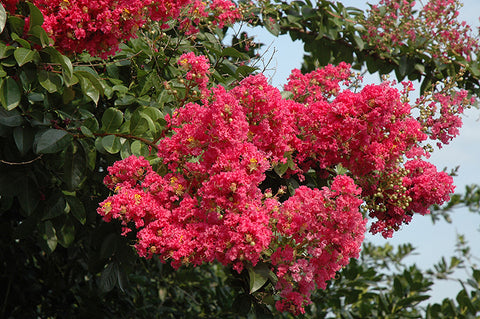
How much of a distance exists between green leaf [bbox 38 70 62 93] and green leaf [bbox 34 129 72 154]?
16cm

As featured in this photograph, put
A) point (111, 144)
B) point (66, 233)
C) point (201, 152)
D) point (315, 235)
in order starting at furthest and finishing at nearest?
point (66, 233)
point (111, 144)
point (201, 152)
point (315, 235)

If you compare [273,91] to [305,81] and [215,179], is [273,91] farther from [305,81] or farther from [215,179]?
[305,81]

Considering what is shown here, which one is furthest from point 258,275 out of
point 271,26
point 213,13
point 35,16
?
point 271,26

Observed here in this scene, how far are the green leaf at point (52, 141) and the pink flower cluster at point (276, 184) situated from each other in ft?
0.79

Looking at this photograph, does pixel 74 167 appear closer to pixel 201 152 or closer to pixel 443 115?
pixel 201 152

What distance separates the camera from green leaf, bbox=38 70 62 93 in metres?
2.14

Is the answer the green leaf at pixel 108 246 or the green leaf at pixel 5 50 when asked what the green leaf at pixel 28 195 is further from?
the green leaf at pixel 5 50

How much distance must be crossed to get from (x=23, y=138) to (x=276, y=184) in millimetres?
1055

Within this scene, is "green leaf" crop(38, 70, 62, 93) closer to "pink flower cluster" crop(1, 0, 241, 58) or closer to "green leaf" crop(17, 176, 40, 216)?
"pink flower cluster" crop(1, 0, 241, 58)

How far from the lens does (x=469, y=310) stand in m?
4.29

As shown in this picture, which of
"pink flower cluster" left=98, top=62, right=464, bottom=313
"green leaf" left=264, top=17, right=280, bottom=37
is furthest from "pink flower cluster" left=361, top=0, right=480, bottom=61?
"pink flower cluster" left=98, top=62, right=464, bottom=313

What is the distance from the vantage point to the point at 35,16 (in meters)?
2.06

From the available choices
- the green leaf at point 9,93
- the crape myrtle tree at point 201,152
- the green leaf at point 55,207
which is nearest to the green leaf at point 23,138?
the crape myrtle tree at point 201,152

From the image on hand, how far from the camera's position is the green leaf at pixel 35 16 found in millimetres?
2045
